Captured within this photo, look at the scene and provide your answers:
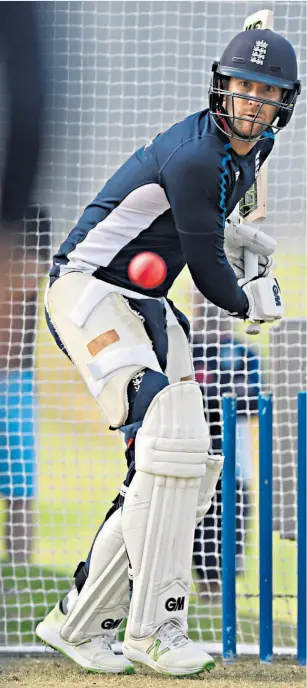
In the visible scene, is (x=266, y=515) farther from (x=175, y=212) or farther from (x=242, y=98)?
(x=242, y=98)

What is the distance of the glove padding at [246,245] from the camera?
278 centimetres

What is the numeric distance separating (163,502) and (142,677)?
49cm

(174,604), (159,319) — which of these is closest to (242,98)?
(159,319)

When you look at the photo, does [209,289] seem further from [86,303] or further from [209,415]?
[209,415]

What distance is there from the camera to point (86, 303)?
100 inches

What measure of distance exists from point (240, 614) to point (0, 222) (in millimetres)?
2019

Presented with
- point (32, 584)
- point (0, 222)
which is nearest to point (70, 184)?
point (0, 222)

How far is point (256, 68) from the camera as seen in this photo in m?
2.42

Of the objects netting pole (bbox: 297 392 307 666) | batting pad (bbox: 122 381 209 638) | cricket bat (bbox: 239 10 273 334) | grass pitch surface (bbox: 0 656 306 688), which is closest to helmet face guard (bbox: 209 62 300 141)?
cricket bat (bbox: 239 10 273 334)

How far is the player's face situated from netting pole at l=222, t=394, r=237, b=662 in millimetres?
812

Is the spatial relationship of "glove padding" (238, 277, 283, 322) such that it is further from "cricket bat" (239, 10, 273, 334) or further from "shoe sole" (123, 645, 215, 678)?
"shoe sole" (123, 645, 215, 678)

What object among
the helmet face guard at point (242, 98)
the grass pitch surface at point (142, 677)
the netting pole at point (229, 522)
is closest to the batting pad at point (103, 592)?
the grass pitch surface at point (142, 677)

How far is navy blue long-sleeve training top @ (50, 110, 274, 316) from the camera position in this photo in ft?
7.89

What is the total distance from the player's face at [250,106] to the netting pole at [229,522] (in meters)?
0.81
